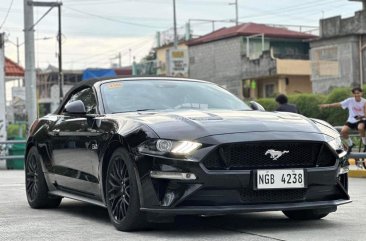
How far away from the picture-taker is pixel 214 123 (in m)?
6.14

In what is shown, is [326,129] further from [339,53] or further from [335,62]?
[335,62]

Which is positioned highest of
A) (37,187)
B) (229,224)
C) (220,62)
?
(220,62)

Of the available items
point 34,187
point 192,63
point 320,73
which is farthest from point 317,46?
point 34,187

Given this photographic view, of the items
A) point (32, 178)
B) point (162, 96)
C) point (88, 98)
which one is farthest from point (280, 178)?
point (32, 178)

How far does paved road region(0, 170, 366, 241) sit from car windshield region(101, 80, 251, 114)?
3.55ft

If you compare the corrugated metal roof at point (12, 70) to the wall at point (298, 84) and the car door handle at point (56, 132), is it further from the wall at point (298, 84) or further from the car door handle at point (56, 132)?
the wall at point (298, 84)

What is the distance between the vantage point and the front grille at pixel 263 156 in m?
5.86

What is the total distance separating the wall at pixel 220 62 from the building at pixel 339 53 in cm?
886

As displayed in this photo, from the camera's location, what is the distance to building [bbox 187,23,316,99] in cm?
5444

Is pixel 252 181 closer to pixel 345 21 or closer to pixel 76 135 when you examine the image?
pixel 76 135

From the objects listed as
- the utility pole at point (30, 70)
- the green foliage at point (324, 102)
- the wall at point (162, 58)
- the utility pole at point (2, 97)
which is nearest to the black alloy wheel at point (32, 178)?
the utility pole at point (2, 97)

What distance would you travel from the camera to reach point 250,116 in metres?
6.47

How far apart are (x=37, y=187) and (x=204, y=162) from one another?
3272 millimetres

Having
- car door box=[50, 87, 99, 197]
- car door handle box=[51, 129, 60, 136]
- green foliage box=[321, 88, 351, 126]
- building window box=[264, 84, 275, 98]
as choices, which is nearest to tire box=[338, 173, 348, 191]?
car door box=[50, 87, 99, 197]
